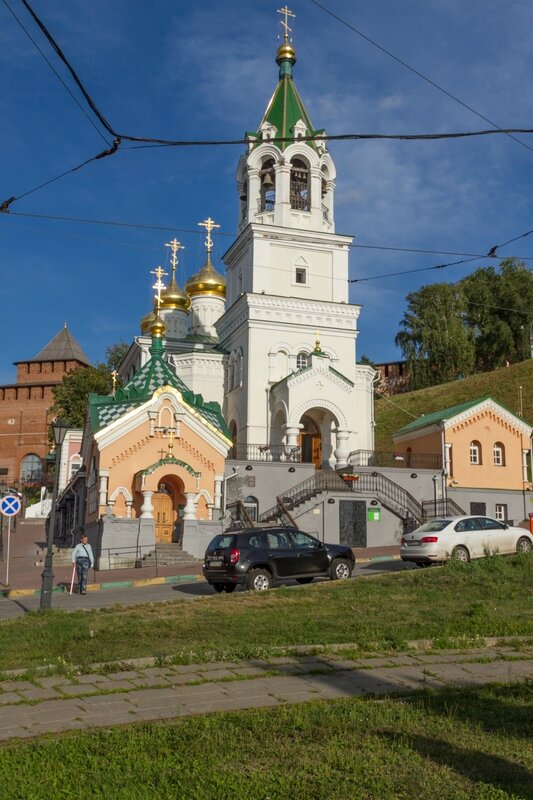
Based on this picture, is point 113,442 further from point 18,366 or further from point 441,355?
point 18,366

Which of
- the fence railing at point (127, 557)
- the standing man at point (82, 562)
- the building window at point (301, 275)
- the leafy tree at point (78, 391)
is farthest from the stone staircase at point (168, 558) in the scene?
the leafy tree at point (78, 391)

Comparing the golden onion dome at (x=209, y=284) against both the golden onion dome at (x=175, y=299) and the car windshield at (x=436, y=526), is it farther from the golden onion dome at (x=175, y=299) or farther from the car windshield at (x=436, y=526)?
the car windshield at (x=436, y=526)

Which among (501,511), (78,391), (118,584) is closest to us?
(118,584)

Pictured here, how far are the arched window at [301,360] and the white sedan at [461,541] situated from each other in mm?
20685

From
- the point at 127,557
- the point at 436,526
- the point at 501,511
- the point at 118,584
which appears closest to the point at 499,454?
the point at 501,511

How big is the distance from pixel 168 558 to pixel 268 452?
1087 centimetres

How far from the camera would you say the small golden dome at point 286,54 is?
44.8 m

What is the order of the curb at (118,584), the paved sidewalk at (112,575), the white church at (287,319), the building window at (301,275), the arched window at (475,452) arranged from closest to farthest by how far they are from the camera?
1. the curb at (118,584)
2. the paved sidewalk at (112,575)
3. the arched window at (475,452)
4. the white church at (287,319)
5. the building window at (301,275)

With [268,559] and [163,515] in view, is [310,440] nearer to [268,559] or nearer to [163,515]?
[163,515]

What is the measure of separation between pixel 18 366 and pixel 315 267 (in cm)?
5806

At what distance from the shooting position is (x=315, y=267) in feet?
138

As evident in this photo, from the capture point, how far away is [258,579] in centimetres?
1736

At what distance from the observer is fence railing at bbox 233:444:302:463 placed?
35.6 metres

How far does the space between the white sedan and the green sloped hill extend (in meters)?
35.6
